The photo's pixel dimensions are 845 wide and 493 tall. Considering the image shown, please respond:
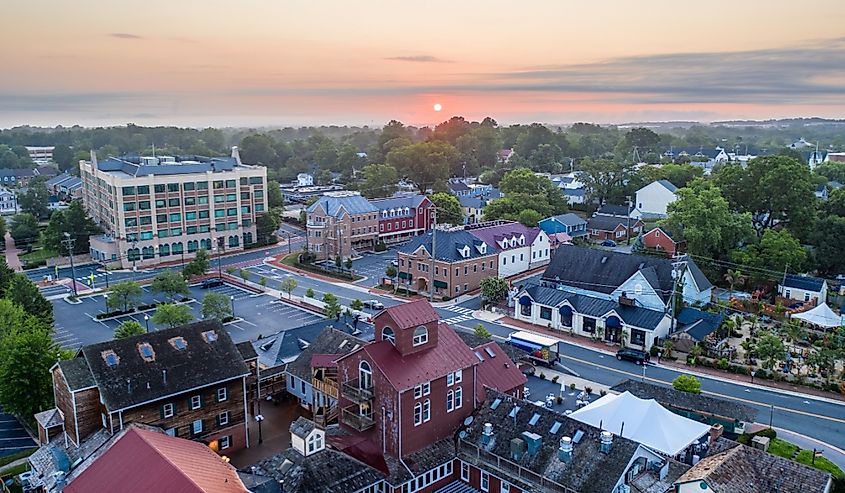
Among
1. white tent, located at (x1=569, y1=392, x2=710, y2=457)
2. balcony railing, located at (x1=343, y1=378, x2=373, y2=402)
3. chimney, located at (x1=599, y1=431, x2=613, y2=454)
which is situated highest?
balcony railing, located at (x1=343, y1=378, x2=373, y2=402)

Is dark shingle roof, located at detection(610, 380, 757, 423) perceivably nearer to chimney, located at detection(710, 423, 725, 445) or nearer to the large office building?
chimney, located at detection(710, 423, 725, 445)

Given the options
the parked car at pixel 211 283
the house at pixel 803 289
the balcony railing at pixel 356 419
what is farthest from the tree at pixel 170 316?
the house at pixel 803 289

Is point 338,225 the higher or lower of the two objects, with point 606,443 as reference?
higher

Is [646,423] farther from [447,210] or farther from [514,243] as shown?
[447,210]

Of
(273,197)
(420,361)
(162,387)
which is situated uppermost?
(273,197)

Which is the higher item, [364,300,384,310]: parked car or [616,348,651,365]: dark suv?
[364,300,384,310]: parked car

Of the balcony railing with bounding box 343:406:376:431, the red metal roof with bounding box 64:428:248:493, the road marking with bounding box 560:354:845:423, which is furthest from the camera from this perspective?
the road marking with bounding box 560:354:845:423

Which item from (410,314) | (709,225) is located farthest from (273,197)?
(410,314)

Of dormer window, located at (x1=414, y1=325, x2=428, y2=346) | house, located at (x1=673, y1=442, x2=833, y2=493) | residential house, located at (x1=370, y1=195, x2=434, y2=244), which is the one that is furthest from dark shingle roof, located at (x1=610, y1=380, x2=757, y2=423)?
residential house, located at (x1=370, y1=195, x2=434, y2=244)
